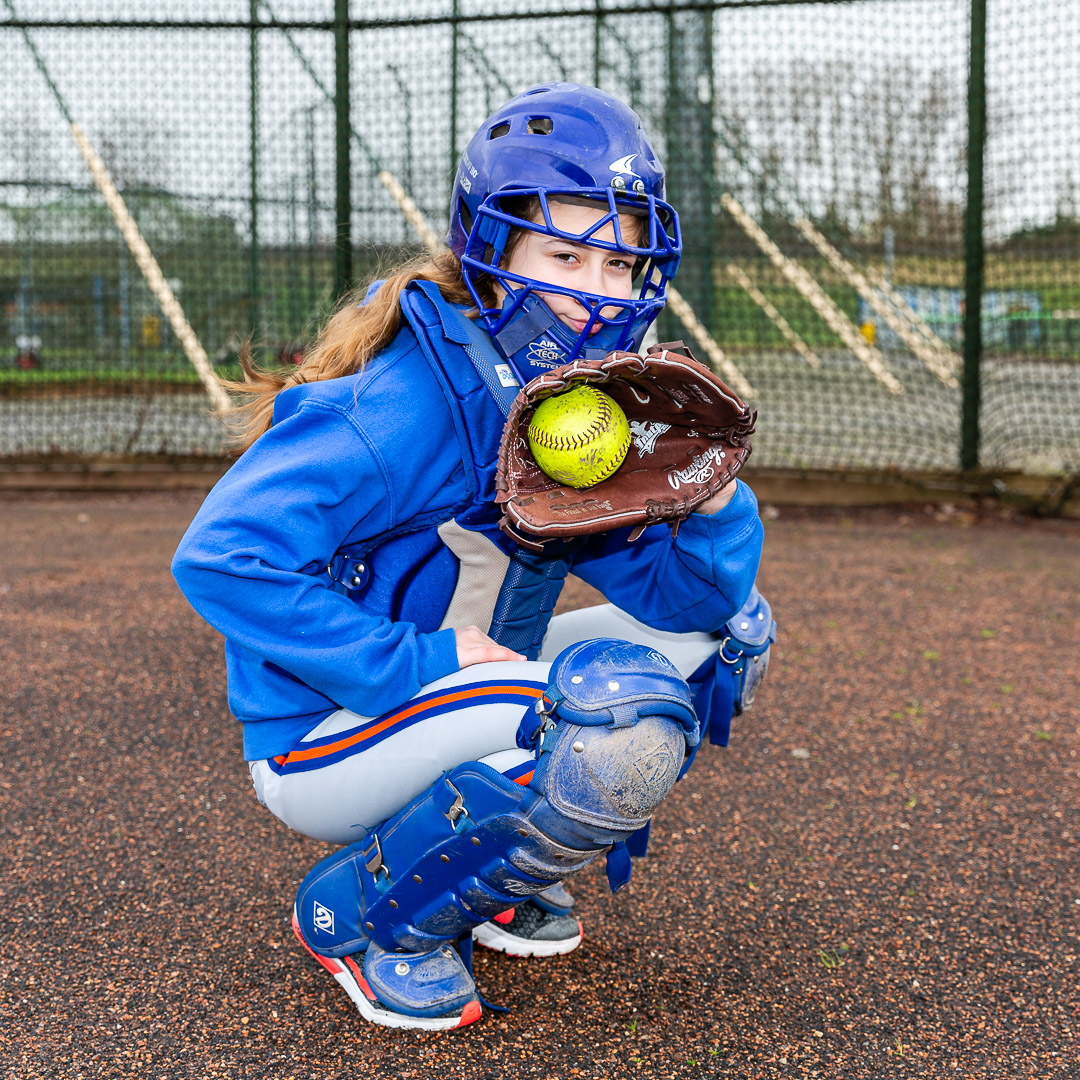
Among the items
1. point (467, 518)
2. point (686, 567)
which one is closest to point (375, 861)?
point (467, 518)

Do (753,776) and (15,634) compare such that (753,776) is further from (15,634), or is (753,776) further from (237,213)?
(237,213)

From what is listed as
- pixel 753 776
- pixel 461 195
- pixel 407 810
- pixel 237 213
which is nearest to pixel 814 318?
pixel 237 213

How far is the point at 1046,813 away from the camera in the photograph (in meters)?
2.67

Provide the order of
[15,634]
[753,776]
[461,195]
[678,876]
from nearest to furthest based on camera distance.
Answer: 1. [461,195]
2. [678,876]
3. [753,776]
4. [15,634]

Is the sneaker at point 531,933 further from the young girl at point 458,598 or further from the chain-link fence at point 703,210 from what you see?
the chain-link fence at point 703,210

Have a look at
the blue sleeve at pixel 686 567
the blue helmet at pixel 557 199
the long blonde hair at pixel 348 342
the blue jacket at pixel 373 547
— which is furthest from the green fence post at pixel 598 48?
the blue jacket at pixel 373 547

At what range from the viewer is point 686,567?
2.01 meters

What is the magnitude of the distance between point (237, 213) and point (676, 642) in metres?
6.52

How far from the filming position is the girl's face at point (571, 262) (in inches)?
76.7

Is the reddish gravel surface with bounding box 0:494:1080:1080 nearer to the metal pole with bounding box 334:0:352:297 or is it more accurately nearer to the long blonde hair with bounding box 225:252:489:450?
the long blonde hair with bounding box 225:252:489:450

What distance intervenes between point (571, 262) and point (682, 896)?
132 cm

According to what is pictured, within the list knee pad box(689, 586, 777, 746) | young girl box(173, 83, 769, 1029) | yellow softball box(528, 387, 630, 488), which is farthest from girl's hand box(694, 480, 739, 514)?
knee pad box(689, 586, 777, 746)

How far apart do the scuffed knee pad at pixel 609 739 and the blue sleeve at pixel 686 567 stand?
0.30 m

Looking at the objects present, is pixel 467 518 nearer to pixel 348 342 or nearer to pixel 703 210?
pixel 348 342
